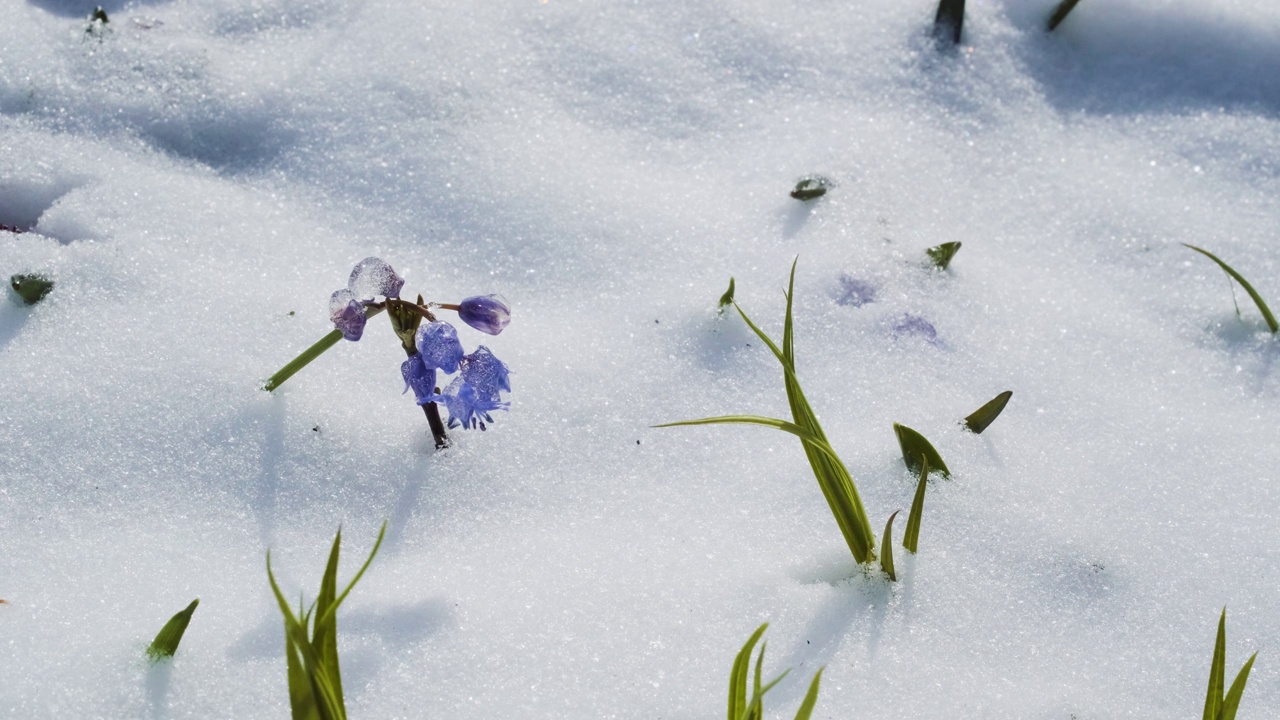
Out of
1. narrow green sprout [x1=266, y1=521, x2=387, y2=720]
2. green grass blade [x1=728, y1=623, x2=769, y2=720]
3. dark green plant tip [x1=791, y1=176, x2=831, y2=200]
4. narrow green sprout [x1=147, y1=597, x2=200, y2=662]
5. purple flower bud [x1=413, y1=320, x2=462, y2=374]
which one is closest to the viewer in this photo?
narrow green sprout [x1=266, y1=521, x2=387, y2=720]

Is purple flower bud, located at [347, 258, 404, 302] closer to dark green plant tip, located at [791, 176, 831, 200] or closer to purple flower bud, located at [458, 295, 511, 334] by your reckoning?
purple flower bud, located at [458, 295, 511, 334]

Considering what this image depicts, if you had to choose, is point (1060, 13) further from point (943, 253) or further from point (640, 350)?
point (640, 350)

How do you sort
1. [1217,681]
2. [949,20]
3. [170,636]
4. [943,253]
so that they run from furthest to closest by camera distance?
[949,20] < [943,253] < [170,636] < [1217,681]

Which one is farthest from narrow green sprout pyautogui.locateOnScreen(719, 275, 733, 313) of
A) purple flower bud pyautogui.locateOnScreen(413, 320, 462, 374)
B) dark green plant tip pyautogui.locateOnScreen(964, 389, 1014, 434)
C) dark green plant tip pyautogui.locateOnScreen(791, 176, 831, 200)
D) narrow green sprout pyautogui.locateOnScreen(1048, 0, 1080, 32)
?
narrow green sprout pyautogui.locateOnScreen(1048, 0, 1080, 32)

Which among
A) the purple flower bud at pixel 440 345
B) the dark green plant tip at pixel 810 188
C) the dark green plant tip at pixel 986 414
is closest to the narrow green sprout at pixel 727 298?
the dark green plant tip at pixel 810 188

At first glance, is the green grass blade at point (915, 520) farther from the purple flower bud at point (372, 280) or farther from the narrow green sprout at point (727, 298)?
the purple flower bud at point (372, 280)

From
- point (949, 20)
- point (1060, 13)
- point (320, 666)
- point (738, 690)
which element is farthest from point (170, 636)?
point (1060, 13)
